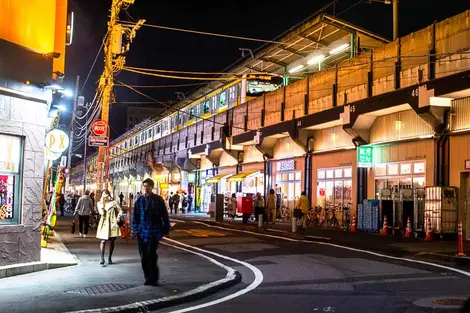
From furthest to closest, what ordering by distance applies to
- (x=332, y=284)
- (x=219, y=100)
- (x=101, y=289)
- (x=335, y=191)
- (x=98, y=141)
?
(x=219, y=100) < (x=335, y=191) < (x=98, y=141) < (x=332, y=284) < (x=101, y=289)

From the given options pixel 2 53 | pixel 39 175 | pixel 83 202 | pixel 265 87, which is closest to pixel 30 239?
pixel 39 175

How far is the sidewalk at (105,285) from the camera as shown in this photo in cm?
807

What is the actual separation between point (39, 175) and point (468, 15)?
49.7 feet

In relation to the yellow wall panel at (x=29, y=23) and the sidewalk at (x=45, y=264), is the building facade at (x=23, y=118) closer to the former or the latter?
the yellow wall panel at (x=29, y=23)

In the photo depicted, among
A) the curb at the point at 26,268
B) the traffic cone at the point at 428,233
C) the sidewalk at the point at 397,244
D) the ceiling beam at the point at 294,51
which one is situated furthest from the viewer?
the ceiling beam at the point at 294,51

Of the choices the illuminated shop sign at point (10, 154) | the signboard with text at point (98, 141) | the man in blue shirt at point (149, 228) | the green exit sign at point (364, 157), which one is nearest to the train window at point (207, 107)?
the green exit sign at point (364, 157)

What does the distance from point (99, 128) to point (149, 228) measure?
47.9 feet

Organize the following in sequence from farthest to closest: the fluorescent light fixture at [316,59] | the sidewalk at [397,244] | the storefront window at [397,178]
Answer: the fluorescent light fixture at [316,59]
the storefront window at [397,178]
the sidewalk at [397,244]

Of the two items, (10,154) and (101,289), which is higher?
(10,154)

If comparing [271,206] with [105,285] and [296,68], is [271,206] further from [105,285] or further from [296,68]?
[105,285]

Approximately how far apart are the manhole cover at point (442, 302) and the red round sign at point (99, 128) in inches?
678

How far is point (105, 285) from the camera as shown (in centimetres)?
967

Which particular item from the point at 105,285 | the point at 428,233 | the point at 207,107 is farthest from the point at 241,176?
the point at 105,285

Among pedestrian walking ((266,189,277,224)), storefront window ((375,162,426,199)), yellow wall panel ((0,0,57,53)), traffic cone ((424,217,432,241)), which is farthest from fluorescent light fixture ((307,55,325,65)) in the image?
yellow wall panel ((0,0,57,53))
